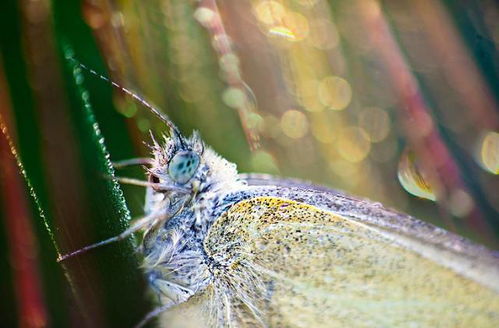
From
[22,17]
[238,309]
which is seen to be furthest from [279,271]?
[22,17]

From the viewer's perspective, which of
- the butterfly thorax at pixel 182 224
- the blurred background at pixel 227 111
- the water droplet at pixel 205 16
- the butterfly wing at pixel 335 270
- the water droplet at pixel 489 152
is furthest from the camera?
the water droplet at pixel 489 152

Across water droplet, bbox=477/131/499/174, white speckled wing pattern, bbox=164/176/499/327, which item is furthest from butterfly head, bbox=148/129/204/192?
water droplet, bbox=477/131/499/174

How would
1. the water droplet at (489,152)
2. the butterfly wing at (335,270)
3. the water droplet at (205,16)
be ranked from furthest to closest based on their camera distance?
the water droplet at (489,152) < the water droplet at (205,16) < the butterfly wing at (335,270)

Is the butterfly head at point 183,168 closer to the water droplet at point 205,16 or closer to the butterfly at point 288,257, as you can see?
the butterfly at point 288,257

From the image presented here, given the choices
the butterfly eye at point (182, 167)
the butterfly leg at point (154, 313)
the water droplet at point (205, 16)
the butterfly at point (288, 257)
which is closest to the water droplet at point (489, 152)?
the butterfly at point (288, 257)

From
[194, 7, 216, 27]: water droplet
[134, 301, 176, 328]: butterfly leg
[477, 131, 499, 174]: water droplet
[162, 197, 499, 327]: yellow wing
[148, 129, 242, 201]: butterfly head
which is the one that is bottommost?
[477, 131, 499, 174]: water droplet

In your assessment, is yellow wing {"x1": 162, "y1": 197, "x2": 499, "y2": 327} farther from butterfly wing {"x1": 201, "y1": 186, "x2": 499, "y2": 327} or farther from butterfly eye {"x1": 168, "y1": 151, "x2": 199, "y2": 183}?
butterfly eye {"x1": 168, "y1": 151, "x2": 199, "y2": 183}

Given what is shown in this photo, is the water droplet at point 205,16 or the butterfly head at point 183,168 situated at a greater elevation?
the water droplet at point 205,16

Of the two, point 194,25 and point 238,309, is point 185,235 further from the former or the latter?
point 194,25
